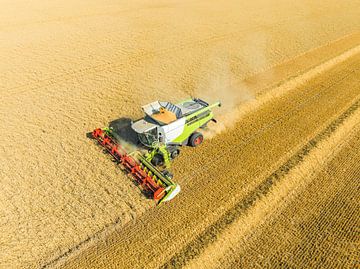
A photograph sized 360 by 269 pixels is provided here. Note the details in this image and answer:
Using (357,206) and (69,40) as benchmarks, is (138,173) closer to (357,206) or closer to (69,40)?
(357,206)

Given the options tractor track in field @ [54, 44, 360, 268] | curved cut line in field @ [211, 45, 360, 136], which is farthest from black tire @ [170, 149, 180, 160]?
tractor track in field @ [54, 44, 360, 268]

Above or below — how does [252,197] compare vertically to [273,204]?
above

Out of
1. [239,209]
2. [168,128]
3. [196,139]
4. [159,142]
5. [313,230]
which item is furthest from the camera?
[196,139]

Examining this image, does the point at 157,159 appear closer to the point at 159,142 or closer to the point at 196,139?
the point at 159,142

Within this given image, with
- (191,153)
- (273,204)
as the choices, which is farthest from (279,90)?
(273,204)

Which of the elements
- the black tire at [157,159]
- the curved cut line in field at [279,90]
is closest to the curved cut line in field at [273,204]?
the black tire at [157,159]

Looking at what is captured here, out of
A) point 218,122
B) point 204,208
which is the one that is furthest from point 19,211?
point 218,122
